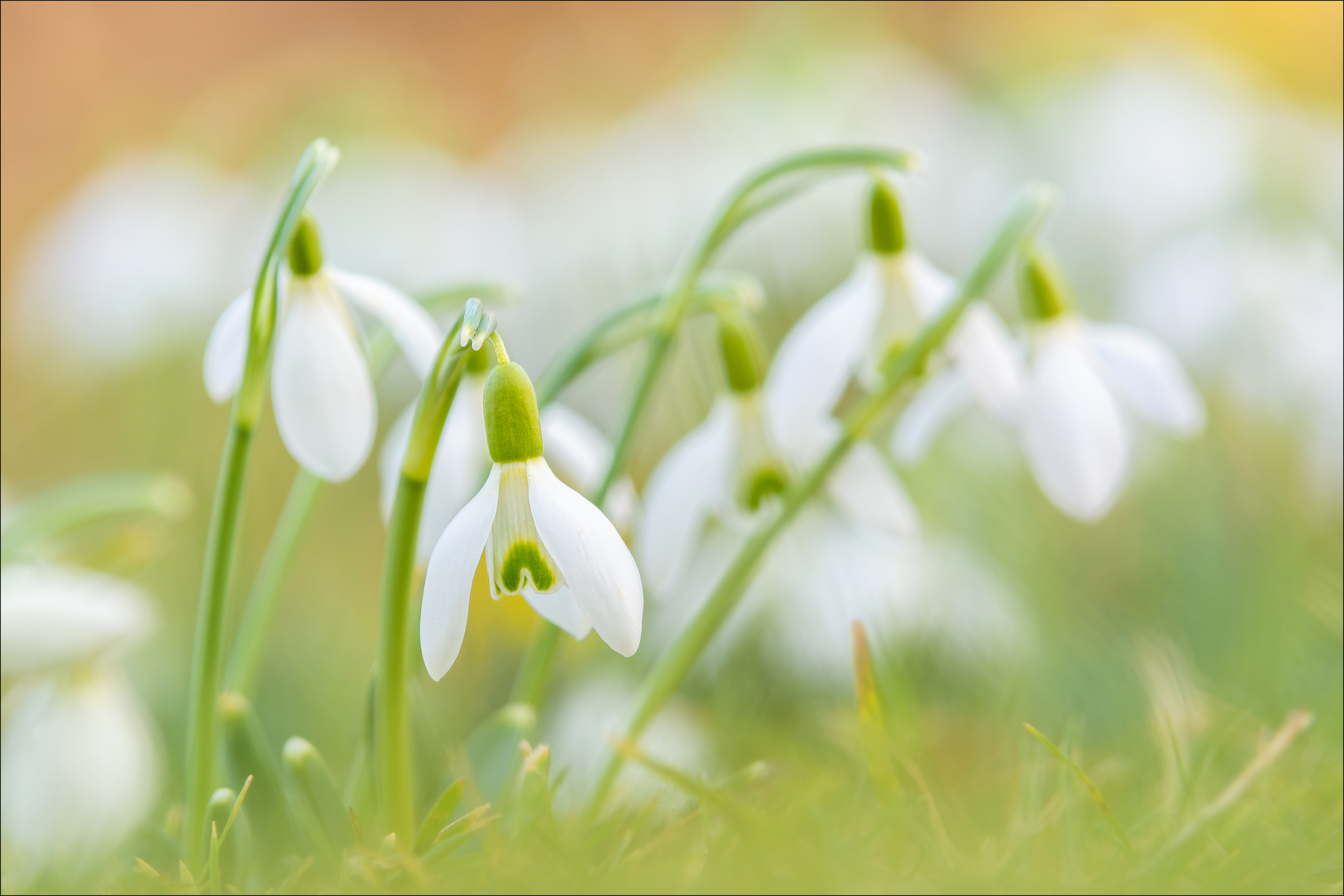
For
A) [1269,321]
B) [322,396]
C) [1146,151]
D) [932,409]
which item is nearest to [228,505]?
[322,396]

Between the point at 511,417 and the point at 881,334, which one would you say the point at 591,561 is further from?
the point at 881,334

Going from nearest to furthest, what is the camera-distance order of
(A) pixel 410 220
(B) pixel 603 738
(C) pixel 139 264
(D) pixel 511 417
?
(D) pixel 511 417, (B) pixel 603 738, (C) pixel 139 264, (A) pixel 410 220

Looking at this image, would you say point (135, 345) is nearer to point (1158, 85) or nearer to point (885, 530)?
point (885, 530)

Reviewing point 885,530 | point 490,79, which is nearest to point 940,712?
point 885,530

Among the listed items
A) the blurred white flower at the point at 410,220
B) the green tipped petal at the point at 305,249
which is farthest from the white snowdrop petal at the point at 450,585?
the blurred white flower at the point at 410,220

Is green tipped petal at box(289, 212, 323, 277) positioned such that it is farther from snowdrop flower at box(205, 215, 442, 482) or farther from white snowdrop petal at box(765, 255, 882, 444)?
white snowdrop petal at box(765, 255, 882, 444)

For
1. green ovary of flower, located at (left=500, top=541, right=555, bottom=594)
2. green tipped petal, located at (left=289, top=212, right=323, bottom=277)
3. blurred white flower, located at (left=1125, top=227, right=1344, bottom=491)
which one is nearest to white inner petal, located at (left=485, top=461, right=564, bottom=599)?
green ovary of flower, located at (left=500, top=541, right=555, bottom=594)
